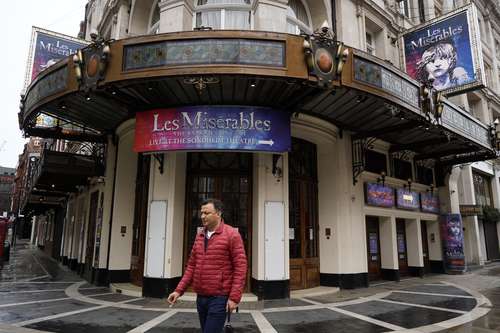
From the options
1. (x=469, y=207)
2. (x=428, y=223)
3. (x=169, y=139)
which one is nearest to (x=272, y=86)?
(x=169, y=139)

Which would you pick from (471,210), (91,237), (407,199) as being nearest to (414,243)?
(407,199)

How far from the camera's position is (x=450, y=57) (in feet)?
39.1

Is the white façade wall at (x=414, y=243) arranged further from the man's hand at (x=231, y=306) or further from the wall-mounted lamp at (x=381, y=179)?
the man's hand at (x=231, y=306)

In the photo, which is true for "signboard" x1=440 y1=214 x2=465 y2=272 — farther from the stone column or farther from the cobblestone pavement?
the stone column

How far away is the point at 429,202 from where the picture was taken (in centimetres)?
1568

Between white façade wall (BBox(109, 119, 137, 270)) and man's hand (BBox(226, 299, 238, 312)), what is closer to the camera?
man's hand (BBox(226, 299, 238, 312))

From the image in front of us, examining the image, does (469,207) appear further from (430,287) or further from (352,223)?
(352,223)

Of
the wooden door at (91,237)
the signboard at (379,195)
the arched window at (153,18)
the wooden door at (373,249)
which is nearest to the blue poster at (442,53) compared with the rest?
the signboard at (379,195)

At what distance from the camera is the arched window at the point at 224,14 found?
10852 mm

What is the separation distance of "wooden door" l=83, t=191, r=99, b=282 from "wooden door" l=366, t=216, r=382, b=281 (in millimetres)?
9600

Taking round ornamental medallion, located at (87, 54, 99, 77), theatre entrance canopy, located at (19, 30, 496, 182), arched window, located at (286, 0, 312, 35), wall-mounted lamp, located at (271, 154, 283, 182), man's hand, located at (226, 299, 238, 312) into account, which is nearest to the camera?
man's hand, located at (226, 299, 238, 312)

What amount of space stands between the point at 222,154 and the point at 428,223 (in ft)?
35.0

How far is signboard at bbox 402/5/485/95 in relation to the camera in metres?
11.5

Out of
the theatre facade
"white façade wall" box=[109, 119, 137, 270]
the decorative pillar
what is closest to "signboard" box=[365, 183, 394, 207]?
the theatre facade
